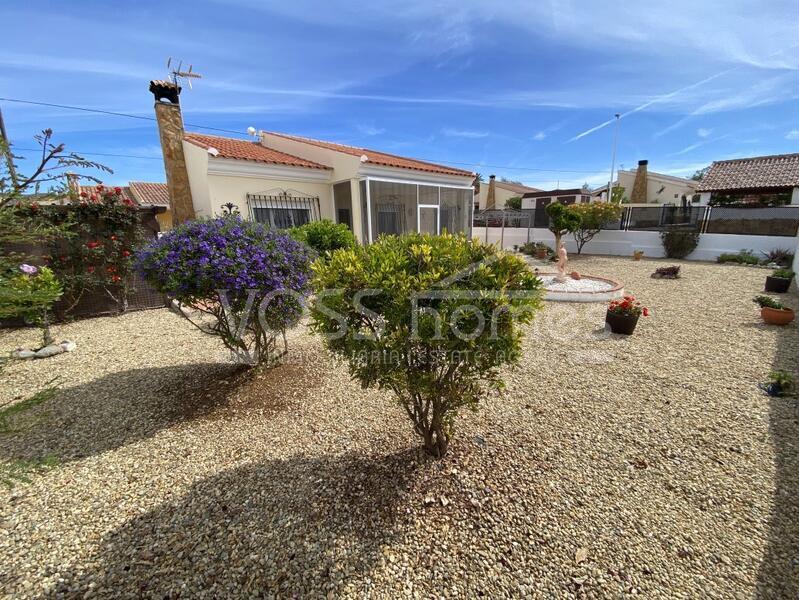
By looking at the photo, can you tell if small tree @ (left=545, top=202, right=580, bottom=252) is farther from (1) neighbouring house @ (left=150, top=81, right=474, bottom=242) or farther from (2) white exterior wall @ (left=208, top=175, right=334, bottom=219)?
(2) white exterior wall @ (left=208, top=175, right=334, bottom=219)

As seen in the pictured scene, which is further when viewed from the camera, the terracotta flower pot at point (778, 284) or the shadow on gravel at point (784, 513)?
the terracotta flower pot at point (778, 284)

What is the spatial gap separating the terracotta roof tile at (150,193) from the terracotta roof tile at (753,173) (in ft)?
109

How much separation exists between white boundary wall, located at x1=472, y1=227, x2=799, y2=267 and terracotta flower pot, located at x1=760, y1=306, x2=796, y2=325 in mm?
6680

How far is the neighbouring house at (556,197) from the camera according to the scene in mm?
30984

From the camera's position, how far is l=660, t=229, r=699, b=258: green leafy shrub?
13.9 metres

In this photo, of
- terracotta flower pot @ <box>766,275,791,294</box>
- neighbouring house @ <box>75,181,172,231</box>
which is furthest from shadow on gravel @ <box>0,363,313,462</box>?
neighbouring house @ <box>75,181,172,231</box>

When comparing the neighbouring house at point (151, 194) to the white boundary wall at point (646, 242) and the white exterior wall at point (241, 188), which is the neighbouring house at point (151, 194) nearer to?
the white exterior wall at point (241, 188)

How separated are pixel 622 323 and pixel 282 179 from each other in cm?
1000

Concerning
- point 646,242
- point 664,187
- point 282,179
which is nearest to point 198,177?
point 282,179

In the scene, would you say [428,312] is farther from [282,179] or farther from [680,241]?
[680,241]

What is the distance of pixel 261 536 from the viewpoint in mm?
2113

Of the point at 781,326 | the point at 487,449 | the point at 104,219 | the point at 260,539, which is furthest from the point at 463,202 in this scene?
the point at 260,539

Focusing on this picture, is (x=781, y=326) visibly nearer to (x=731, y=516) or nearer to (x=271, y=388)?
(x=731, y=516)

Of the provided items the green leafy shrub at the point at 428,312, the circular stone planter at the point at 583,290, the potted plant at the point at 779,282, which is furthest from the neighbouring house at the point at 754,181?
the green leafy shrub at the point at 428,312
